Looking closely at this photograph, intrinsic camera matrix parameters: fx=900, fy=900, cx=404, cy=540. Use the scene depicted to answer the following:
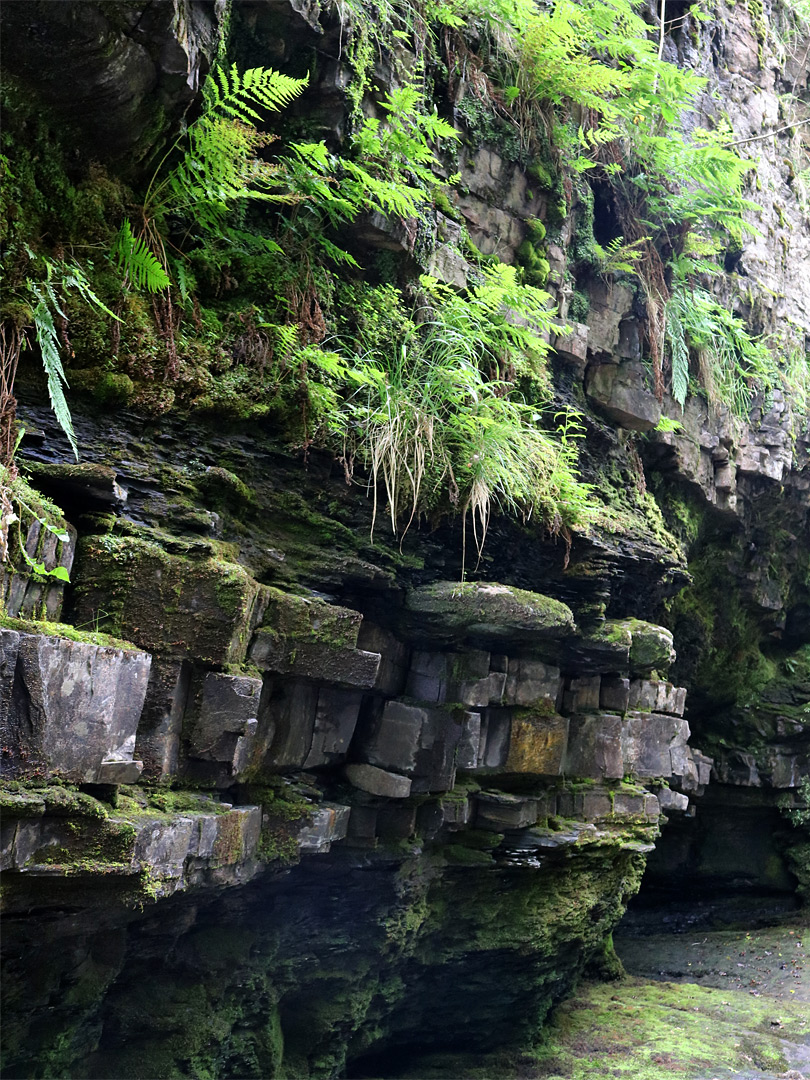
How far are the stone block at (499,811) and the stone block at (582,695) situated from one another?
1.06 metres

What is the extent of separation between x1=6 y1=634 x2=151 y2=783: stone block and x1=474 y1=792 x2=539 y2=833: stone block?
374 centimetres

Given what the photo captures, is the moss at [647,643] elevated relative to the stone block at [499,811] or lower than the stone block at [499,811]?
elevated

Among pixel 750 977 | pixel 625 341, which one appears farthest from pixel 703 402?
pixel 750 977

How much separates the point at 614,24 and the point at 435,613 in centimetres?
602

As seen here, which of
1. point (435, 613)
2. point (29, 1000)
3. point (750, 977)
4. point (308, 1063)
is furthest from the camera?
point (750, 977)

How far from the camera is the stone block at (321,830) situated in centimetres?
533

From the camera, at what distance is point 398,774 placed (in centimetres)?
603

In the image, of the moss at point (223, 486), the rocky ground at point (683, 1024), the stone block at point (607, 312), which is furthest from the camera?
the stone block at point (607, 312)

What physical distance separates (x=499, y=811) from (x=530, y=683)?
103cm

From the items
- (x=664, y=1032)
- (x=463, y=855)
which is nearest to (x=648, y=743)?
(x=463, y=855)

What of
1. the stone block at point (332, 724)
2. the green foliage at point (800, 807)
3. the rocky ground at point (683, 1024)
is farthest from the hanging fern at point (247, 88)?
the green foliage at point (800, 807)

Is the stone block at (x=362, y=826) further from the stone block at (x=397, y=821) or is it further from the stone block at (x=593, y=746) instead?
the stone block at (x=593, y=746)

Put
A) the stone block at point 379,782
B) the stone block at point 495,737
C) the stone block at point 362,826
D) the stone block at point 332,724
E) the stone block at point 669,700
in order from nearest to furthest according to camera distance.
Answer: the stone block at point 332,724 < the stone block at point 379,782 < the stone block at point 362,826 < the stone block at point 495,737 < the stone block at point 669,700

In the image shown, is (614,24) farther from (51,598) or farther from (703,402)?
(51,598)
